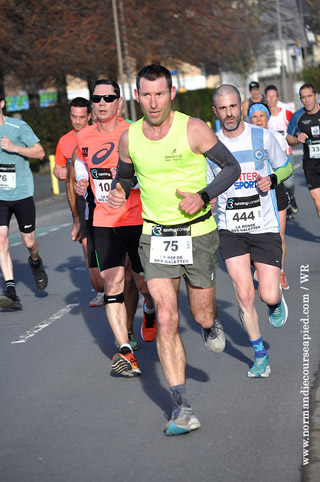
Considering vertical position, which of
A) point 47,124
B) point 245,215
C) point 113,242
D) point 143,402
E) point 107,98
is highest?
point 47,124

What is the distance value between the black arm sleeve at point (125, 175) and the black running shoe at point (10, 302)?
4.08 meters

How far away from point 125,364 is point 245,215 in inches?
52.7

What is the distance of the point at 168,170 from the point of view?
5637mm

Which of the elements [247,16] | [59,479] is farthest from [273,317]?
[247,16]

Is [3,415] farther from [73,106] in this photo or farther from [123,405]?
[73,106]

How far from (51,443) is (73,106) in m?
4.61

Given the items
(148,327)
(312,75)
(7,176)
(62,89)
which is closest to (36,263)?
(7,176)

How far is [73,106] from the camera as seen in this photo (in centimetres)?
943

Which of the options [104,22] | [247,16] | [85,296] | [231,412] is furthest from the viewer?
[247,16]

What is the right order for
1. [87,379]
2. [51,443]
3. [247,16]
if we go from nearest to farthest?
[51,443], [87,379], [247,16]

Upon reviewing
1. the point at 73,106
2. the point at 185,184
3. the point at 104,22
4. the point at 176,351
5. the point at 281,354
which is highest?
the point at 104,22

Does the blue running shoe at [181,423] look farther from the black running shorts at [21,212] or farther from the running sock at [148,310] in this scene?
the black running shorts at [21,212]

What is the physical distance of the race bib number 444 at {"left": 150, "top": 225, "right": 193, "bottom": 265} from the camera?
18.7 ft

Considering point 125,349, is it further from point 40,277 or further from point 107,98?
point 40,277
